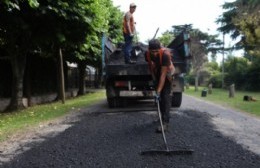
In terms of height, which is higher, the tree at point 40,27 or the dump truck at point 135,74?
the tree at point 40,27

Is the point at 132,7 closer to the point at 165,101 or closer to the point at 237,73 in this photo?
the point at 165,101

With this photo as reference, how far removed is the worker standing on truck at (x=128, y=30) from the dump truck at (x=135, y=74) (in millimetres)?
318

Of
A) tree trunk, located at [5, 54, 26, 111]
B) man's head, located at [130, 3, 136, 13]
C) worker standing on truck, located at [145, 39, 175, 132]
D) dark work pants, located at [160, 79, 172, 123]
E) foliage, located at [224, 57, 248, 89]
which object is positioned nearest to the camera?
worker standing on truck, located at [145, 39, 175, 132]

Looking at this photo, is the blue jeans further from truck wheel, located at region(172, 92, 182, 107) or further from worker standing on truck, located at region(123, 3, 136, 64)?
truck wheel, located at region(172, 92, 182, 107)

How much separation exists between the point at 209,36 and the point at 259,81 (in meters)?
27.7

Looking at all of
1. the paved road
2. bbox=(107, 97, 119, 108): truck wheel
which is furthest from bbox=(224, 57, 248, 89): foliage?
the paved road

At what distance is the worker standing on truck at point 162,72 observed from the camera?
9328mm

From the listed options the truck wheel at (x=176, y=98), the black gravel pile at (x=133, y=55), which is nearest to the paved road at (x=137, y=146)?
the truck wheel at (x=176, y=98)

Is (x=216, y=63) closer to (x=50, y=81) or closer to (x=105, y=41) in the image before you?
(x=50, y=81)

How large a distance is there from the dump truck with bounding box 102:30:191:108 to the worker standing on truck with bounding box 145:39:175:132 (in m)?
4.28

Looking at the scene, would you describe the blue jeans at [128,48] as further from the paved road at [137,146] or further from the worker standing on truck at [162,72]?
the worker standing on truck at [162,72]

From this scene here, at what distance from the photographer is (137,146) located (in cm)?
796

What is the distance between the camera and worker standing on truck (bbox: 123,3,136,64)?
13815 mm

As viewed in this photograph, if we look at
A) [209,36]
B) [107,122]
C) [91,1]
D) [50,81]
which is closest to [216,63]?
[209,36]
